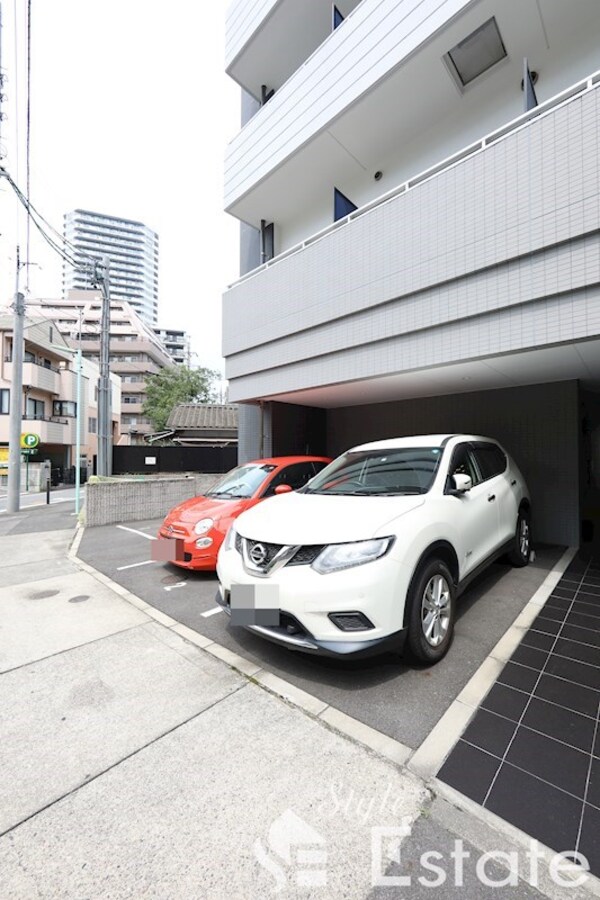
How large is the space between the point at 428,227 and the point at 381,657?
5.07m

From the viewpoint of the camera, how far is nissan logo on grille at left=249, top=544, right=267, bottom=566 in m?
2.85

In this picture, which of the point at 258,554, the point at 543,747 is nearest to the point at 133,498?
the point at 258,554

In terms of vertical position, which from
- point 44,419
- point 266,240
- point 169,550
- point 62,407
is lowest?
point 169,550

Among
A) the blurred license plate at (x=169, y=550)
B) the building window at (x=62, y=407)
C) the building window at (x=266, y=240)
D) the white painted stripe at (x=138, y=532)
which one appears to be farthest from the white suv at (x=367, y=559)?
the building window at (x=62, y=407)

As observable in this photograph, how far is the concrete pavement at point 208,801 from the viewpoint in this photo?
144 cm

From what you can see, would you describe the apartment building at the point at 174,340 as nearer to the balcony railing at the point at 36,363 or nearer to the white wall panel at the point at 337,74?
the balcony railing at the point at 36,363

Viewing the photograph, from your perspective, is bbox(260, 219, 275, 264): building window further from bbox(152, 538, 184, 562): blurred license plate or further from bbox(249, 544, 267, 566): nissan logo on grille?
→ bbox(249, 544, 267, 566): nissan logo on grille

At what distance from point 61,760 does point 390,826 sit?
1.66m

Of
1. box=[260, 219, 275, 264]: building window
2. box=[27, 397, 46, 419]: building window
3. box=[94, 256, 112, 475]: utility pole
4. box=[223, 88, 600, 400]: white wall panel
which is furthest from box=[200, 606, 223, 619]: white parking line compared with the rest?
box=[27, 397, 46, 419]: building window

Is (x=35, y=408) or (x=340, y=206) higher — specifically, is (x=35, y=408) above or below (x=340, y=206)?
below

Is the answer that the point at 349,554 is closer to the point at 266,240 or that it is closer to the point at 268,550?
the point at 268,550

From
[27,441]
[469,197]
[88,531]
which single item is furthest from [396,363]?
[27,441]

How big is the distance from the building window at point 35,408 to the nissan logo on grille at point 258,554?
28.3 m

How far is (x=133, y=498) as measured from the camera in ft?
30.6
